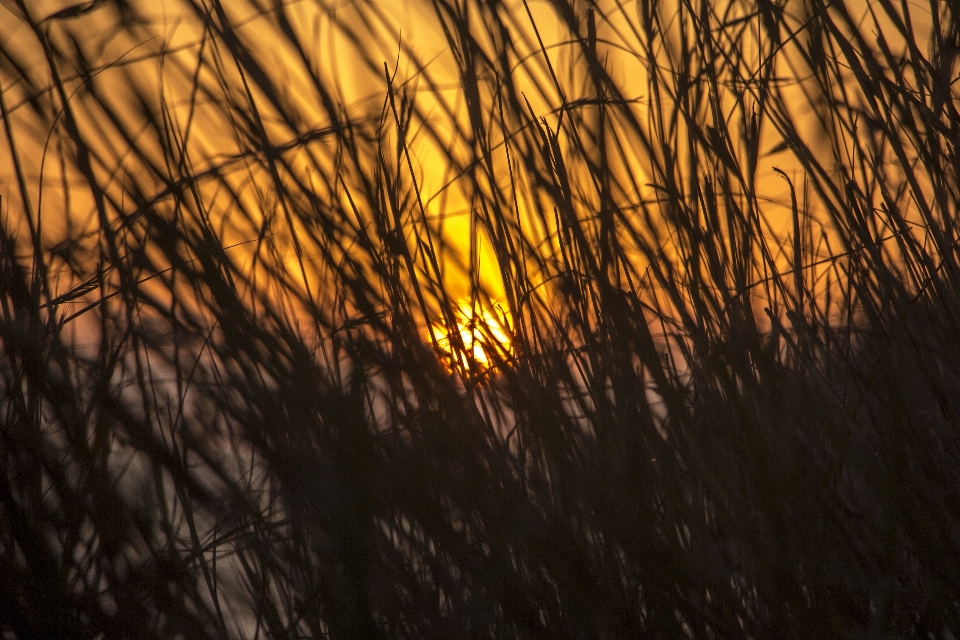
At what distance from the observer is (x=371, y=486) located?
22.6 inches

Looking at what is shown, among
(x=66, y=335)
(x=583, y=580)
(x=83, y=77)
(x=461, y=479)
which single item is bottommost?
(x=583, y=580)

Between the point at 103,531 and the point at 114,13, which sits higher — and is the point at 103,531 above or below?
below

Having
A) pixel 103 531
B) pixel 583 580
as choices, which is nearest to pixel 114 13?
pixel 103 531

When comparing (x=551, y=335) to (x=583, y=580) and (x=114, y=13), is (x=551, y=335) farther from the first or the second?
(x=114, y=13)

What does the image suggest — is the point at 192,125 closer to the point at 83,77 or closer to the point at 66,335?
the point at 83,77

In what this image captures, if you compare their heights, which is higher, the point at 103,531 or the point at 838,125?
the point at 838,125

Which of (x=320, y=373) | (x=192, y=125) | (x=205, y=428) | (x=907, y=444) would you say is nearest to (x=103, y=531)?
(x=205, y=428)

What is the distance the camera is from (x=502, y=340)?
0.58 meters

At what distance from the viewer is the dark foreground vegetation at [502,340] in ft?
1.80

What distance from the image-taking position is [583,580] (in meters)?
0.56

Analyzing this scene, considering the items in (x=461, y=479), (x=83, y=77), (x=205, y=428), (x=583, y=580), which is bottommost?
(x=583, y=580)

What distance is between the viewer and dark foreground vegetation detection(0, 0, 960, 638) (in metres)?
0.55

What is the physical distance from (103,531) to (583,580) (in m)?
0.42

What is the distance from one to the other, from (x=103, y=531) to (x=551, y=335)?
43cm
